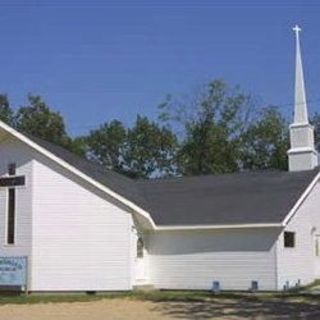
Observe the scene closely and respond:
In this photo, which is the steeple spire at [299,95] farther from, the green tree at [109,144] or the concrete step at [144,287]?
the green tree at [109,144]

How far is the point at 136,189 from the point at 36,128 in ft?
86.4

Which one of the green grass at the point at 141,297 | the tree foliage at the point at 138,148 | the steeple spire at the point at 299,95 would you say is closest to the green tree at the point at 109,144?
the tree foliage at the point at 138,148

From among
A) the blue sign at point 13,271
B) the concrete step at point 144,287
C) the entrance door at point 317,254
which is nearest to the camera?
the blue sign at point 13,271

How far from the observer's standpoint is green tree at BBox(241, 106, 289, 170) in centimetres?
5781

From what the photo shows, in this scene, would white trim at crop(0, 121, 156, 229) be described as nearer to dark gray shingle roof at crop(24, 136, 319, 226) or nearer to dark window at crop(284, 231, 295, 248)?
dark gray shingle roof at crop(24, 136, 319, 226)

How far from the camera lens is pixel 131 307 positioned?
76.8 ft

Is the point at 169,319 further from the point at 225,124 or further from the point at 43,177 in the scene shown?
the point at 225,124

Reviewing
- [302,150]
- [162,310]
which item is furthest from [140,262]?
[302,150]

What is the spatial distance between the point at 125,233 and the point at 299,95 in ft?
48.3

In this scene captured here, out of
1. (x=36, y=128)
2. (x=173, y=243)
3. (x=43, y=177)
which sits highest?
(x=36, y=128)

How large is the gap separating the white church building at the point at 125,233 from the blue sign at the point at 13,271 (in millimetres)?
225

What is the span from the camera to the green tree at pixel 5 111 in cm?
6443

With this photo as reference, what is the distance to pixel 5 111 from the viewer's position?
6619 centimetres

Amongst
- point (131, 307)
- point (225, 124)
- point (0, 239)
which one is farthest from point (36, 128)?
point (131, 307)
